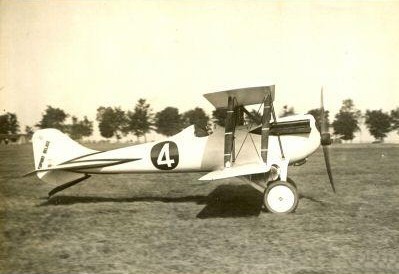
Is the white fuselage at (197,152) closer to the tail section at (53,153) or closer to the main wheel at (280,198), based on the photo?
the tail section at (53,153)

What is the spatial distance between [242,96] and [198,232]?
3041mm

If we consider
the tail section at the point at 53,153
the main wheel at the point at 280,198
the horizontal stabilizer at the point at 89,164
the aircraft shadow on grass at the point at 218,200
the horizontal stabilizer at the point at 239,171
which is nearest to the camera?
the horizontal stabilizer at the point at 239,171

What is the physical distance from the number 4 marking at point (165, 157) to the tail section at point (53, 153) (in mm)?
1866

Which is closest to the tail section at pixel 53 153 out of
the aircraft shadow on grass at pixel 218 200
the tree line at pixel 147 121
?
the aircraft shadow on grass at pixel 218 200

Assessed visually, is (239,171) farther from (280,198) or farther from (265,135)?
(280,198)

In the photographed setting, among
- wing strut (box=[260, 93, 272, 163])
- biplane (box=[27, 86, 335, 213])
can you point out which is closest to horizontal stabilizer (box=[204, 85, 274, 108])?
biplane (box=[27, 86, 335, 213])

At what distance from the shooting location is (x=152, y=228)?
21.6ft

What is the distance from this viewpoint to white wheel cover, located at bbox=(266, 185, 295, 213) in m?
7.38

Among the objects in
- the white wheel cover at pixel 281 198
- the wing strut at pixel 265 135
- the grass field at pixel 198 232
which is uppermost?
the wing strut at pixel 265 135

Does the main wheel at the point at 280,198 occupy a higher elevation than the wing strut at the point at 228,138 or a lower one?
lower

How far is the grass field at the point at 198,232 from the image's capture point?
4812 mm

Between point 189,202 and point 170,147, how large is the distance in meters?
1.32

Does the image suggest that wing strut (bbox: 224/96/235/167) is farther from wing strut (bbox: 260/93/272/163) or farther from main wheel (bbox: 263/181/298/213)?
main wheel (bbox: 263/181/298/213)

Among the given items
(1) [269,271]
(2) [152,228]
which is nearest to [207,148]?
(2) [152,228]
